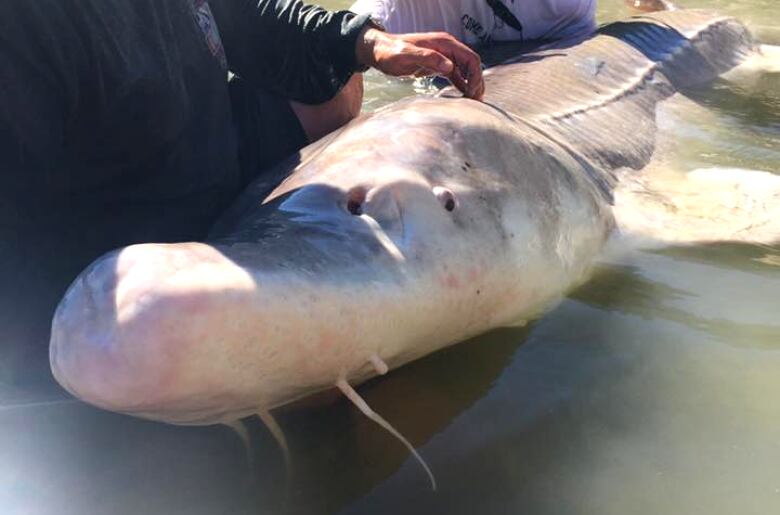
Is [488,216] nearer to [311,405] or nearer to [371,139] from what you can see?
[371,139]

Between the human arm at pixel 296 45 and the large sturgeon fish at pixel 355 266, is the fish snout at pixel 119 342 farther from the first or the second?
the human arm at pixel 296 45

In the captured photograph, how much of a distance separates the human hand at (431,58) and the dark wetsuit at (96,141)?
1.63 feet

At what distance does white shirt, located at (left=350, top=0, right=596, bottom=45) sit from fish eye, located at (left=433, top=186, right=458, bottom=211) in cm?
274

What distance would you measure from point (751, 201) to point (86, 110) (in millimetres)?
2165

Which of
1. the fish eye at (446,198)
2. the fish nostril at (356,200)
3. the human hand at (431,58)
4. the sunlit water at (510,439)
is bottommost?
the sunlit water at (510,439)

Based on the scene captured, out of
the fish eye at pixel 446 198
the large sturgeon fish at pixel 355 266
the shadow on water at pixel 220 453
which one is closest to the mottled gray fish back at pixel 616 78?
the large sturgeon fish at pixel 355 266

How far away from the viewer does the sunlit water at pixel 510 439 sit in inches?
68.4

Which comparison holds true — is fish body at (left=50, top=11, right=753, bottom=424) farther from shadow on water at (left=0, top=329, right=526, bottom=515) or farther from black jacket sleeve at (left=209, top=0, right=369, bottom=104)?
black jacket sleeve at (left=209, top=0, right=369, bottom=104)

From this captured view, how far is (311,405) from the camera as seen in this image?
6.39 ft

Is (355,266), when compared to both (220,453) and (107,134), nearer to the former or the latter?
(220,453)

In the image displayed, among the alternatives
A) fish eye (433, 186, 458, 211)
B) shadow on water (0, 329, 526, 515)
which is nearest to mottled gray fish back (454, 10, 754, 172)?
fish eye (433, 186, 458, 211)

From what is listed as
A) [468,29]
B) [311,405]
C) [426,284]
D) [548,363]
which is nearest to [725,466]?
[548,363]

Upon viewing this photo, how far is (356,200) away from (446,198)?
0.76 feet

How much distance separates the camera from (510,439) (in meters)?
1.91
